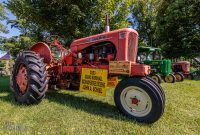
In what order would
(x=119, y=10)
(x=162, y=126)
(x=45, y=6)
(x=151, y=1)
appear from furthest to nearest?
(x=151, y=1) → (x=119, y=10) → (x=45, y=6) → (x=162, y=126)

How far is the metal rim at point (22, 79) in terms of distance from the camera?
5105mm

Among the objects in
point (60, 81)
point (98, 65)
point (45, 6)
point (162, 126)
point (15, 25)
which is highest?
point (15, 25)

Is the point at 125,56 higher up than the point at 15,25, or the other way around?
the point at 15,25

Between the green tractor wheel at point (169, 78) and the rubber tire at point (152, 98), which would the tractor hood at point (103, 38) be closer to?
the rubber tire at point (152, 98)

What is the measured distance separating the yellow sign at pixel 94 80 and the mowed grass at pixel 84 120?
36 centimetres

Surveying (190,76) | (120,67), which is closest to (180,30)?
(190,76)

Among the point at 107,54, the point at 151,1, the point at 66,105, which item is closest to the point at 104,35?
the point at 107,54

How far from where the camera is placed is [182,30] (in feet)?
57.5

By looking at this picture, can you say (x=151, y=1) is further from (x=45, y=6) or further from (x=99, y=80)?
(x=99, y=80)

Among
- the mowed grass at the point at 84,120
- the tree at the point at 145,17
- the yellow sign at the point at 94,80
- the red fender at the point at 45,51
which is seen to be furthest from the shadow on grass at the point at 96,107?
the tree at the point at 145,17

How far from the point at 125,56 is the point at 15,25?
94.4 ft

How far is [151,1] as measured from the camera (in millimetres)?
27609

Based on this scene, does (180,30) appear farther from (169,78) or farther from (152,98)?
(152,98)

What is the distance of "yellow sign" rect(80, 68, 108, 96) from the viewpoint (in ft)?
15.2
